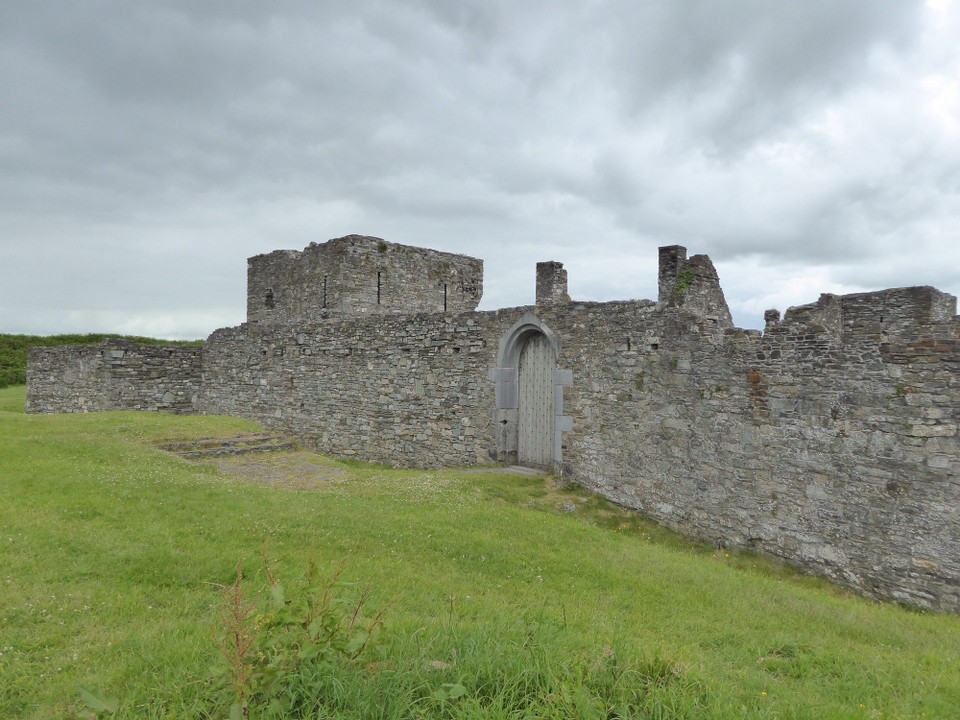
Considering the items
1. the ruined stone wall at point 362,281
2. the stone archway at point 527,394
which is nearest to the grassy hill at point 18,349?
the ruined stone wall at point 362,281

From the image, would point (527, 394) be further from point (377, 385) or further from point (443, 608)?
point (443, 608)

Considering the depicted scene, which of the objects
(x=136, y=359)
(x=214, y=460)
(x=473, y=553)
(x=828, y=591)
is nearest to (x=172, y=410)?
(x=136, y=359)

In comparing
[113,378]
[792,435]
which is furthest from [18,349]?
[792,435]

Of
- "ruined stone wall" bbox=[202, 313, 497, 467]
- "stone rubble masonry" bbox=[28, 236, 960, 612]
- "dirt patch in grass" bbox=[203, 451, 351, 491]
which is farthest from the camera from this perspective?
"ruined stone wall" bbox=[202, 313, 497, 467]

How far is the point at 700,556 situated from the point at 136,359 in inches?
811

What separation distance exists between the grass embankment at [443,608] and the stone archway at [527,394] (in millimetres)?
2167

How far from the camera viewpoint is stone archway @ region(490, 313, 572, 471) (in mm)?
14641

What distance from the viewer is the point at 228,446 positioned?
17016mm

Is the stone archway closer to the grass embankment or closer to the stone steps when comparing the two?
the grass embankment

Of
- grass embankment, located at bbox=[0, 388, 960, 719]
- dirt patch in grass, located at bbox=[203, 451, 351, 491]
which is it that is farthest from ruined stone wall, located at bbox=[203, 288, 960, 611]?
dirt patch in grass, located at bbox=[203, 451, 351, 491]

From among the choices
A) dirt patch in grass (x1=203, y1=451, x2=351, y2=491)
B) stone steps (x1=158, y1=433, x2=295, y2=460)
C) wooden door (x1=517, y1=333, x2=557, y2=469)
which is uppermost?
wooden door (x1=517, y1=333, x2=557, y2=469)

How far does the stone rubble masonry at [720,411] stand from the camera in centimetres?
840

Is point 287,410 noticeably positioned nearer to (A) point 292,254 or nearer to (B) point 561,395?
(A) point 292,254

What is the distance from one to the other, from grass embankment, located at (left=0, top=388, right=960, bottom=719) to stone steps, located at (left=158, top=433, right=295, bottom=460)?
296cm
